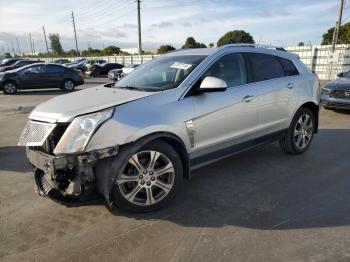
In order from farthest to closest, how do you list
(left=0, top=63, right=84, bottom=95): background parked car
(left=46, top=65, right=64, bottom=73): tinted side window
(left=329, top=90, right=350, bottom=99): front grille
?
1. (left=46, top=65, right=64, bottom=73): tinted side window
2. (left=0, top=63, right=84, bottom=95): background parked car
3. (left=329, top=90, right=350, bottom=99): front grille

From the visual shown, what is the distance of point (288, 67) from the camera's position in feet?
18.2

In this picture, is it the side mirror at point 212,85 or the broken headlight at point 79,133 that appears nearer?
the broken headlight at point 79,133

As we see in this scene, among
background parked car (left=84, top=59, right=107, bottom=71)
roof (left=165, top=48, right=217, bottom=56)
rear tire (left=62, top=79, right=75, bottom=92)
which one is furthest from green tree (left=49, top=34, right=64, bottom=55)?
roof (left=165, top=48, right=217, bottom=56)

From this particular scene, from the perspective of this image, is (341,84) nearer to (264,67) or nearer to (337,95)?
(337,95)

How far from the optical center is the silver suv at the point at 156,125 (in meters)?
3.40

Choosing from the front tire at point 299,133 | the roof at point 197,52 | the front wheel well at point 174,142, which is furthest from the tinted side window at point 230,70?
the front tire at point 299,133

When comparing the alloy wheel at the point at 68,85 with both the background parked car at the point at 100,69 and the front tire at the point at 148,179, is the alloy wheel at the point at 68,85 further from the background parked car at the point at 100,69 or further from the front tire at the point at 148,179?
the front tire at the point at 148,179

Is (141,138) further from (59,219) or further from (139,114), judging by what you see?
(59,219)

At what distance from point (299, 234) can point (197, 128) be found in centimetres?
154

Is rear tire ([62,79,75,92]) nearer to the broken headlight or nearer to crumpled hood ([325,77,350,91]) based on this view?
crumpled hood ([325,77,350,91])

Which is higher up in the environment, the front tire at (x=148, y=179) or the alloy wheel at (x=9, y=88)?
the front tire at (x=148, y=179)

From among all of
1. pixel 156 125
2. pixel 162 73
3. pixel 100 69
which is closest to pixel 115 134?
pixel 156 125

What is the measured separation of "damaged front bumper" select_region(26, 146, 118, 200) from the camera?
10.9 feet

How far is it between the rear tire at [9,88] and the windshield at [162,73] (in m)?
14.6
